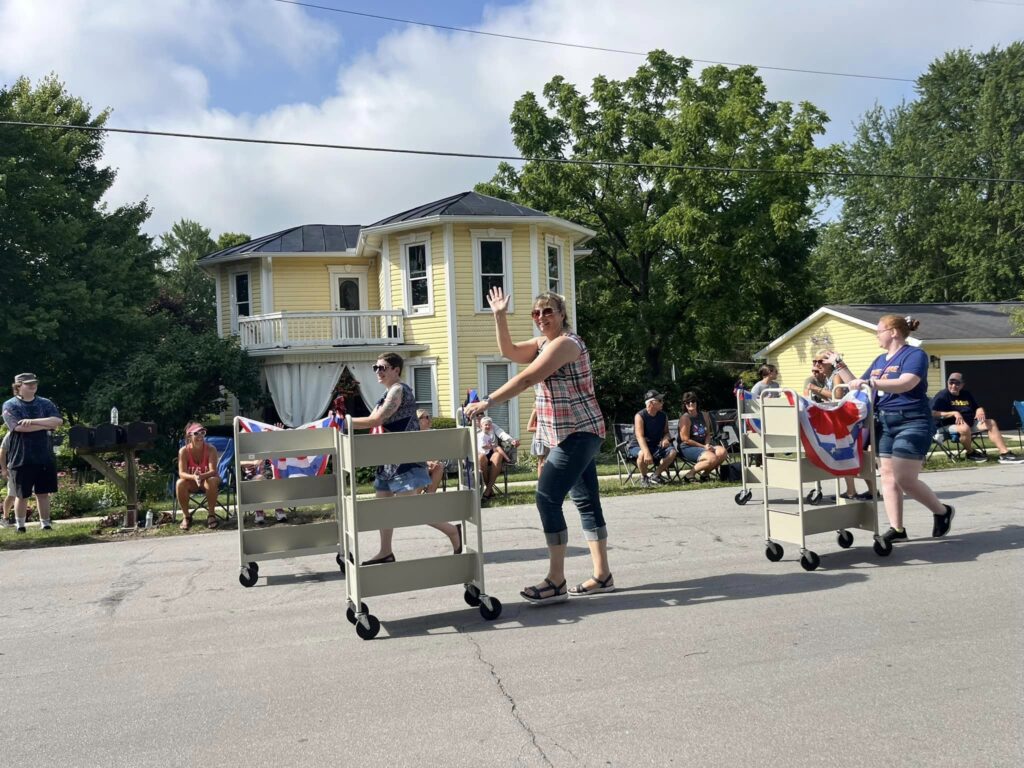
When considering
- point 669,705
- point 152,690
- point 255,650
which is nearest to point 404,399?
point 255,650

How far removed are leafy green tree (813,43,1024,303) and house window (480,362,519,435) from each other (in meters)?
30.4

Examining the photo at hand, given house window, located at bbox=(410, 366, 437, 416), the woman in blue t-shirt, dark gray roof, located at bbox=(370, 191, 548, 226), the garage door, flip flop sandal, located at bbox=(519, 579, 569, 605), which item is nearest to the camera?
flip flop sandal, located at bbox=(519, 579, 569, 605)

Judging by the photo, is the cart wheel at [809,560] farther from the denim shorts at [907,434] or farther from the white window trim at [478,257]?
the white window trim at [478,257]

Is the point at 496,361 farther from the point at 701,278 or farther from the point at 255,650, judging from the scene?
the point at 255,650

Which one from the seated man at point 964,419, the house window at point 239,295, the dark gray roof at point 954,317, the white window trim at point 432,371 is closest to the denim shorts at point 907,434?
the seated man at point 964,419

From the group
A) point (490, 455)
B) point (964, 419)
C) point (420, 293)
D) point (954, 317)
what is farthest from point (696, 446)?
point (954, 317)

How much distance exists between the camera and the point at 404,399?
7172 millimetres

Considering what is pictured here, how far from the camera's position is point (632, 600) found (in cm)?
628

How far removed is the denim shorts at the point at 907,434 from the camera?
7.23 metres

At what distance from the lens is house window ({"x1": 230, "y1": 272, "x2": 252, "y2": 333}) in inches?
1104

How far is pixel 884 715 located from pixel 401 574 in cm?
306

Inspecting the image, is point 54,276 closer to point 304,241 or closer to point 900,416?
point 304,241

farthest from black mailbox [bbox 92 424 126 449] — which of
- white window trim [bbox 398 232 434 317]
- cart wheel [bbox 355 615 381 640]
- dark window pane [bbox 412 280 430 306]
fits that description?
dark window pane [bbox 412 280 430 306]

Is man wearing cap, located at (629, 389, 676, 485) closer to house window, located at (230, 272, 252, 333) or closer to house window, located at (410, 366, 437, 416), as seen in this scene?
house window, located at (410, 366, 437, 416)
